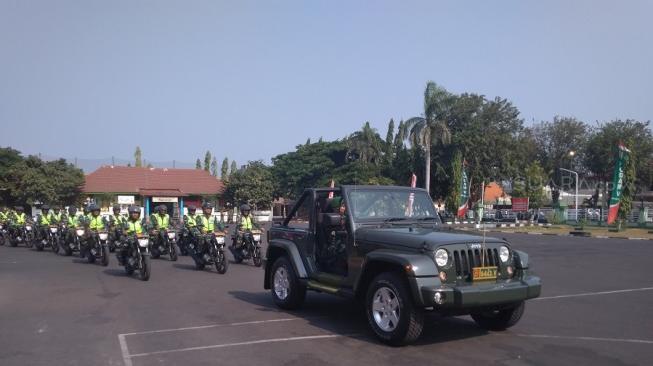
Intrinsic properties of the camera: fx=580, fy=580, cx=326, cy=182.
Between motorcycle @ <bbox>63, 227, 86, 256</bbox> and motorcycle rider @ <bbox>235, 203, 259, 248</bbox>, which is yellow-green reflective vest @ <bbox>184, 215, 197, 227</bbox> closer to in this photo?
motorcycle rider @ <bbox>235, 203, 259, 248</bbox>

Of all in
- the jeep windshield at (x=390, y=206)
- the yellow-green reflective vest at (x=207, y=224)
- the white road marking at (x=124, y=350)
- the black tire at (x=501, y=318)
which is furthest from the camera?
the yellow-green reflective vest at (x=207, y=224)

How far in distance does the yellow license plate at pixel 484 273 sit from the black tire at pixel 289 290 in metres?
2.99

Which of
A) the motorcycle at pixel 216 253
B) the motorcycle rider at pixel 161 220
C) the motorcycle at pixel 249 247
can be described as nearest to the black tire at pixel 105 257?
the motorcycle rider at pixel 161 220

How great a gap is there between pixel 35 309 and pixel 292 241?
4.55 m

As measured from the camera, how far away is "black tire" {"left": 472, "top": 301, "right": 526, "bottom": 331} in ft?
25.1

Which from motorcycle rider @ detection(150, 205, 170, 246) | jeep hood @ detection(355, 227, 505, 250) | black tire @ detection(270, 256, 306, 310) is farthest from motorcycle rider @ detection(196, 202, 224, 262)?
jeep hood @ detection(355, 227, 505, 250)

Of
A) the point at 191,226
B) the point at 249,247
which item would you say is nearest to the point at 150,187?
the point at 191,226

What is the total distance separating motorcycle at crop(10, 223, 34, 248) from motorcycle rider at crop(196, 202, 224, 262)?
1239 cm

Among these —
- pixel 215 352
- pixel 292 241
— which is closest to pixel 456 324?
pixel 292 241

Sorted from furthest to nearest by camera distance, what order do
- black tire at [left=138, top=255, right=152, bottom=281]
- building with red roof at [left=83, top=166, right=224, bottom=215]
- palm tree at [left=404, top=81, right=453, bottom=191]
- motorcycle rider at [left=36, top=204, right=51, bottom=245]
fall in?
1. building with red roof at [left=83, top=166, right=224, bottom=215]
2. palm tree at [left=404, top=81, right=453, bottom=191]
3. motorcycle rider at [left=36, top=204, right=51, bottom=245]
4. black tire at [left=138, top=255, right=152, bottom=281]

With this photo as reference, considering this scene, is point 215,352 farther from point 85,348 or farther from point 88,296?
point 88,296

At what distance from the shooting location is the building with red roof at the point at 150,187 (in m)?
52.7

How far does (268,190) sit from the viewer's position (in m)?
55.3

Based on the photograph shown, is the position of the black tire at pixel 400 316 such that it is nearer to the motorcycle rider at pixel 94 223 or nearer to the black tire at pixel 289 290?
the black tire at pixel 289 290
